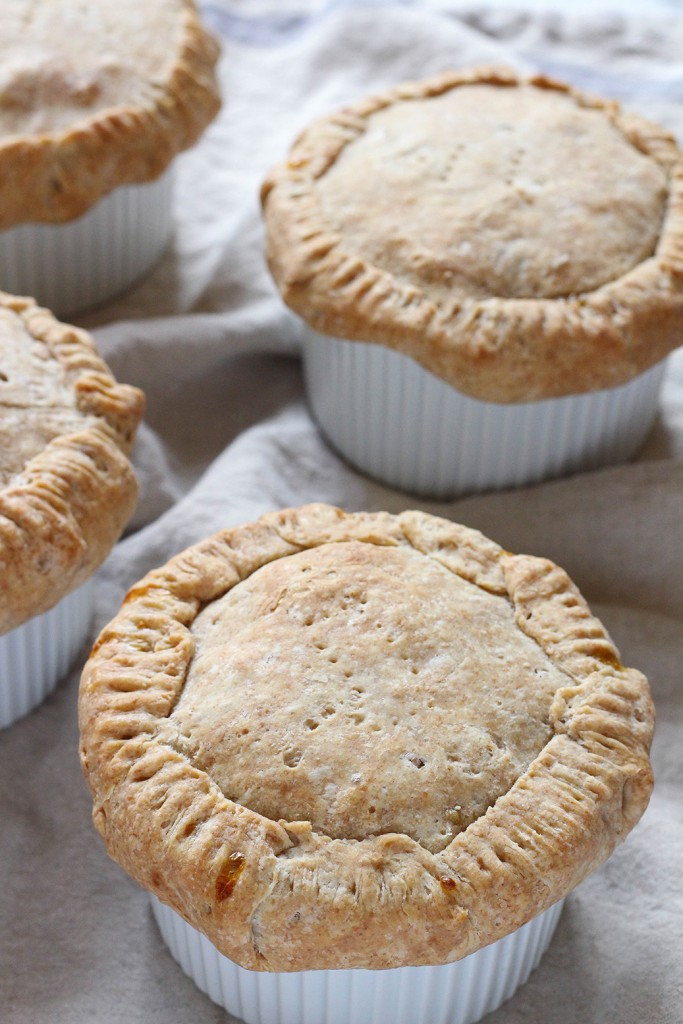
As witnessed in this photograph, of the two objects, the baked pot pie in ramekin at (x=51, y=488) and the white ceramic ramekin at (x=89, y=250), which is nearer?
the baked pot pie in ramekin at (x=51, y=488)

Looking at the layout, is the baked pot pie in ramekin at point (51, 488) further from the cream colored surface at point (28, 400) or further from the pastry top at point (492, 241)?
the pastry top at point (492, 241)

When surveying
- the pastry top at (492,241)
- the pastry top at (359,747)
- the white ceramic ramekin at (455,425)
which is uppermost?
the pastry top at (492,241)

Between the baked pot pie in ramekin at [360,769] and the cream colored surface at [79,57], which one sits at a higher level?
the cream colored surface at [79,57]

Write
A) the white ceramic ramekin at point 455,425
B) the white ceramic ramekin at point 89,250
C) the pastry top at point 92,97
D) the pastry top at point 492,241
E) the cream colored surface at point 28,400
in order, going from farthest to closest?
1. the white ceramic ramekin at point 89,250
2. the pastry top at point 92,97
3. the white ceramic ramekin at point 455,425
4. the pastry top at point 492,241
5. the cream colored surface at point 28,400

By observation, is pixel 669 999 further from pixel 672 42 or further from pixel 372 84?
pixel 672 42

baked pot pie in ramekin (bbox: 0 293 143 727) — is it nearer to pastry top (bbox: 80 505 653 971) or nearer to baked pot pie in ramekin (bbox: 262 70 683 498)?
pastry top (bbox: 80 505 653 971)

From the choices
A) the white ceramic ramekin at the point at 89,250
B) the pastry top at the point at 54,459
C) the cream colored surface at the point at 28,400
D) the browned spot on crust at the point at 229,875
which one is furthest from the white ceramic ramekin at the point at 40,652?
the white ceramic ramekin at the point at 89,250

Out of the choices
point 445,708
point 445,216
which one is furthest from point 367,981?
point 445,216

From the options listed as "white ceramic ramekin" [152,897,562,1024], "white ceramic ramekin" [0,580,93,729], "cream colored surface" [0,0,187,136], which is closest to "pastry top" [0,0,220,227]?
"cream colored surface" [0,0,187,136]
